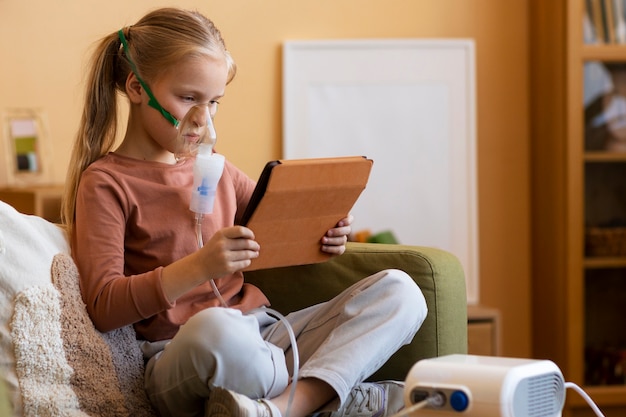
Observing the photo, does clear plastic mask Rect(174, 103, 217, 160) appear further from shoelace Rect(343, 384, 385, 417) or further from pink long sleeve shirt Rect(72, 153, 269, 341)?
shoelace Rect(343, 384, 385, 417)

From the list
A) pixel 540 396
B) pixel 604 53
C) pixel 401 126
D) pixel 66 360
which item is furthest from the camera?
pixel 401 126

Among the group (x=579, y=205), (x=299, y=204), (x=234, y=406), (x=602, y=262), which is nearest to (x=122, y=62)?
(x=299, y=204)

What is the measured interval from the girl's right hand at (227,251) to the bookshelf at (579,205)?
5.40 ft

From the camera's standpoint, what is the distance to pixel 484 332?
2.64m

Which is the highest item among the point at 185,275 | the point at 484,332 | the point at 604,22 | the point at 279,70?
the point at 604,22

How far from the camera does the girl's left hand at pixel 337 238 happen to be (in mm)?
1649

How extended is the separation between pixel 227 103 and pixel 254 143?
15cm

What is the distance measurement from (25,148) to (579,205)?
5.37ft

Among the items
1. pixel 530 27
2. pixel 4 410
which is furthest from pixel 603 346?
pixel 4 410

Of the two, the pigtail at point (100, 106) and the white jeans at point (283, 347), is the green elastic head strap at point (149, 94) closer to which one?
the pigtail at point (100, 106)

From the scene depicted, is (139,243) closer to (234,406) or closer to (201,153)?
(201,153)

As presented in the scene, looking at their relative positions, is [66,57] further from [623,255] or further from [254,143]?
[623,255]

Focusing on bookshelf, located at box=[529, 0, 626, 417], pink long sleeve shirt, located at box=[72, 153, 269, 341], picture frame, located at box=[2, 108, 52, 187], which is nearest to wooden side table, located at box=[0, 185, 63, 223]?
picture frame, located at box=[2, 108, 52, 187]

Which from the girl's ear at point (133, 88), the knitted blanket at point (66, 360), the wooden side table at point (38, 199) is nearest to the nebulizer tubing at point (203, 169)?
the girl's ear at point (133, 88)
